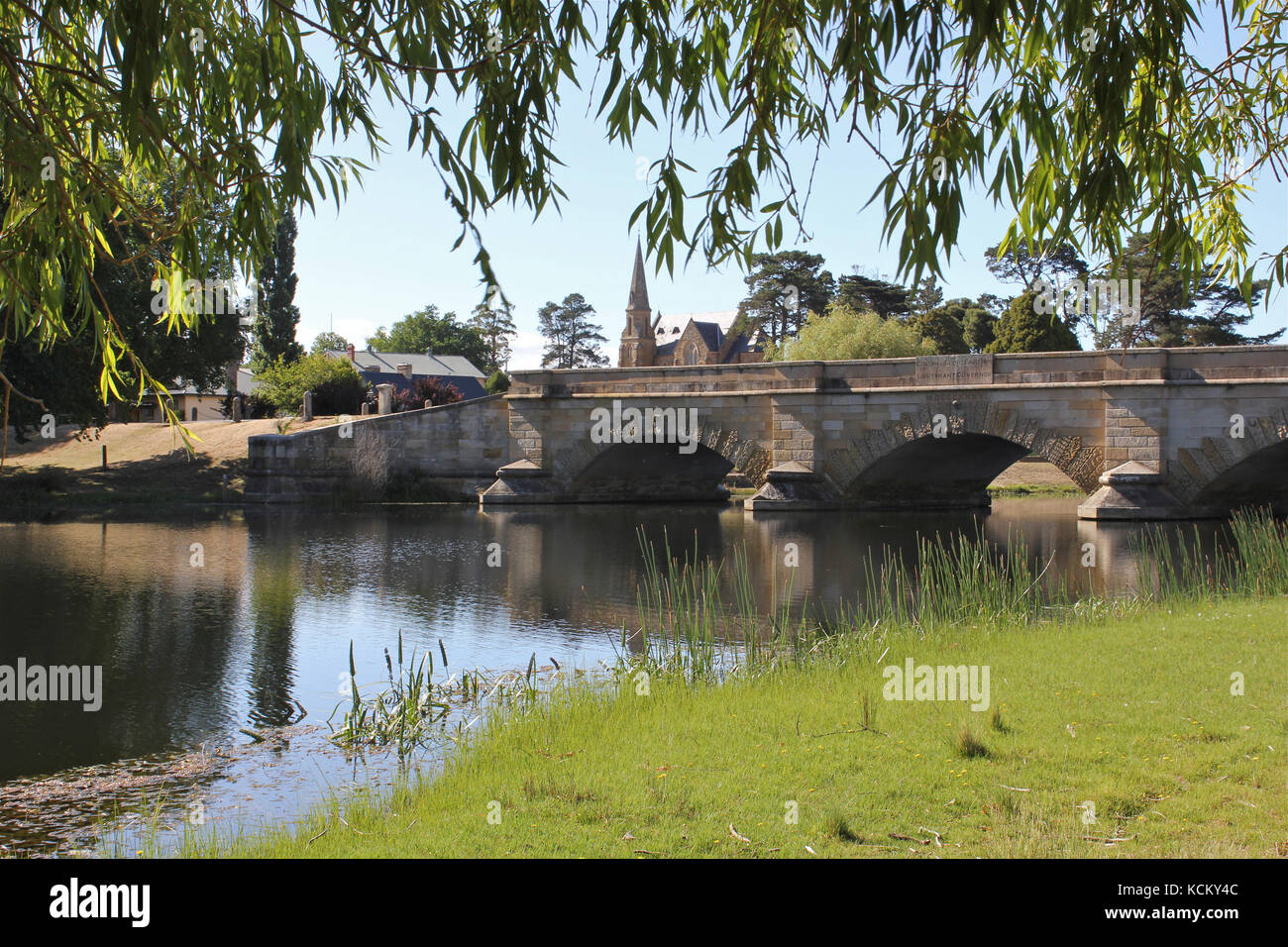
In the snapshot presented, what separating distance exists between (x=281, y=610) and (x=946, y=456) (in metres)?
19.5

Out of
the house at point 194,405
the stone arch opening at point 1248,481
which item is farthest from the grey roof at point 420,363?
the stone arch opening at point 1248,481

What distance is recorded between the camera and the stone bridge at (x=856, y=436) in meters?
22.3

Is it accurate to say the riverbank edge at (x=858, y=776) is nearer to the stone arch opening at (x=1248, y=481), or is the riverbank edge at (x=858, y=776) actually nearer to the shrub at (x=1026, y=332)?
the stone arch opening at (x=1248, y=481)

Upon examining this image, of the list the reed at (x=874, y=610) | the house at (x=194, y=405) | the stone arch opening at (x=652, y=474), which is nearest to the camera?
the reed at (x=874, y=610)

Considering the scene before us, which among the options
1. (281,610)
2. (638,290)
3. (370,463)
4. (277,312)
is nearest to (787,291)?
(638,290)

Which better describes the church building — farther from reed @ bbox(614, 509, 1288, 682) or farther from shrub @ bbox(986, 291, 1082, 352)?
reed @ bbox(614, 509, 1288, 682)

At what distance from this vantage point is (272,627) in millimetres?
11703

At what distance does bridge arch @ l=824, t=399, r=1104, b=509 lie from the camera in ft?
78.3

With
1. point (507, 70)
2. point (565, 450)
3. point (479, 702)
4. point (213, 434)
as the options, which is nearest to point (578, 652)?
point (479, 702)

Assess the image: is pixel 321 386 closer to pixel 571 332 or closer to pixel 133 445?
pixel 133 445

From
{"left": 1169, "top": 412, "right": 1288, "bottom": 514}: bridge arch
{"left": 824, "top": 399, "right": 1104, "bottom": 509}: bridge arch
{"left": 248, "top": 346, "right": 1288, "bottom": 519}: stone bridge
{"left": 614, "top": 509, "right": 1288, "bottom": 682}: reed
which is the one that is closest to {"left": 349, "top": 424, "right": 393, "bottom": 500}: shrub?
{"left": 248, "top": 346, "right": 1288, "bottom": 519}: stone bridge

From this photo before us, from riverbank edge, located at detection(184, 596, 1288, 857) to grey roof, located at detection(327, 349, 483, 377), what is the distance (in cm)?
6677

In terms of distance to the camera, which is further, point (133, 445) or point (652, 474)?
point (133, 445)
